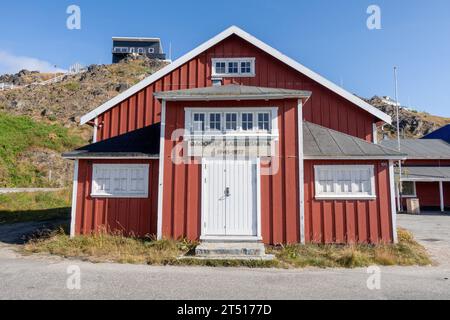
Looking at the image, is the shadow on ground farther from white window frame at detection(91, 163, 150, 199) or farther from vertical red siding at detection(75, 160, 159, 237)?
white window frame at detection(91, 163, 150, 199)

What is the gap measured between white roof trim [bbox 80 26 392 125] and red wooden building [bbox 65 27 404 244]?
2172mm

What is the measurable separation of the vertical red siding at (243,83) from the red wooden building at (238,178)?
1.77 meters

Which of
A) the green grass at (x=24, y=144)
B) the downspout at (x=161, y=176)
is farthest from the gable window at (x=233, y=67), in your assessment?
the green grass at (x=24, y=144)

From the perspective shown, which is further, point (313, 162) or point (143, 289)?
point (313, 162)

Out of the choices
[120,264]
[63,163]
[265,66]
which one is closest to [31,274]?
[120,264]

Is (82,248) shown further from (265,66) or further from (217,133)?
(265,66)

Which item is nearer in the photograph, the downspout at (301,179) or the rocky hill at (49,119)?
Result: the downspout at (301,179)

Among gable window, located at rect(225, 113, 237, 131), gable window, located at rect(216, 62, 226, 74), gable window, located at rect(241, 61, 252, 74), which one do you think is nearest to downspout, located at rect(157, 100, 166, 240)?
gable window, located at rect(225, 113, 237, 131)

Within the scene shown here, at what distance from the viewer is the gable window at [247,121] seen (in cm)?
980

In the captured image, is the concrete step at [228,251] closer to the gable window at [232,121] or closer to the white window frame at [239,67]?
the gable window at [232,121]

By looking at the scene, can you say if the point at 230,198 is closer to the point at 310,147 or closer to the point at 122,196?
the point at 310,147

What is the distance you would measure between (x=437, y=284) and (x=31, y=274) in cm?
860

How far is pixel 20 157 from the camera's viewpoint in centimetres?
2655

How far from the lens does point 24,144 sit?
2783 centimetres
